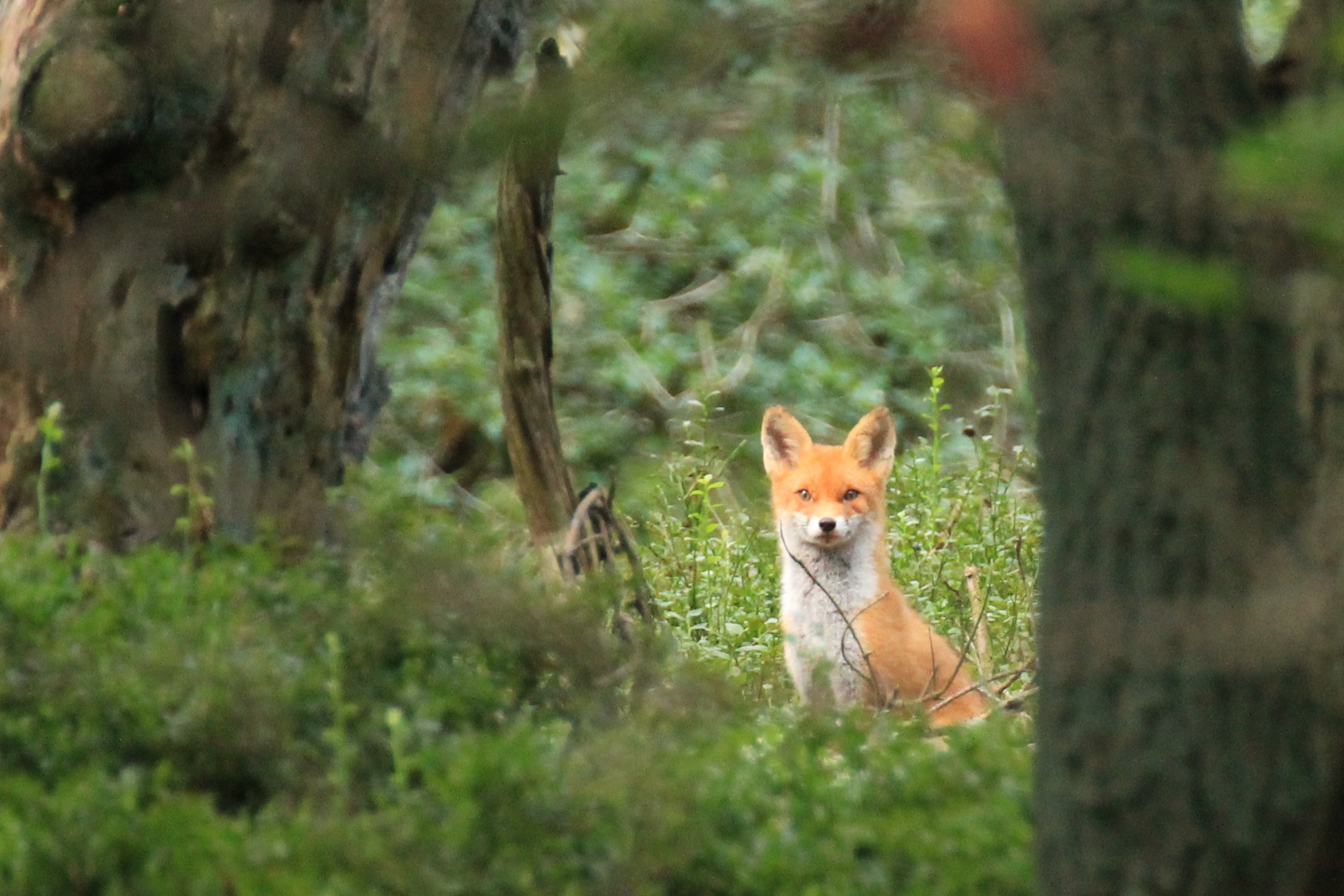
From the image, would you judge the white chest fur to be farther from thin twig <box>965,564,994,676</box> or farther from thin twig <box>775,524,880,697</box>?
thin twig <box>965,564,994,676</box>

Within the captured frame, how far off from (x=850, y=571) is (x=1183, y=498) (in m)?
4.23

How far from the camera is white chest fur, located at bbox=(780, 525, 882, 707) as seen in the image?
600 centimetres

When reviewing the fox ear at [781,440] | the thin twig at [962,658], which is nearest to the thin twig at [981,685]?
the thin twig at [962,658]

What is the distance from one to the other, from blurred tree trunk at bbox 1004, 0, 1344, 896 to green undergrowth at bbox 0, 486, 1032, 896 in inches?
16.1

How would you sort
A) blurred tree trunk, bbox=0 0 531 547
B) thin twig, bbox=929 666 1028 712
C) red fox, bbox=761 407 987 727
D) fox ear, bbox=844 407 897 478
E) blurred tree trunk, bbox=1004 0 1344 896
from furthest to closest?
fox ear, bbox=844 407 897 478
red fox, bbox=761 407 987 727
thin twig, bbox=929 666 1028 712
blurred tree trunk, bbox=0 0 531 547
blurred tree trunk, bbox=1004 0 1344 896

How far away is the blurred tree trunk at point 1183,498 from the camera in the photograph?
2.31 m

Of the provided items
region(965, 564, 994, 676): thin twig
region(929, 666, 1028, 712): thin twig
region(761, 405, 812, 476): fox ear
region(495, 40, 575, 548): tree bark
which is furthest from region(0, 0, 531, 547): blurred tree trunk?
region(761, 405, 812, 476): fox ear

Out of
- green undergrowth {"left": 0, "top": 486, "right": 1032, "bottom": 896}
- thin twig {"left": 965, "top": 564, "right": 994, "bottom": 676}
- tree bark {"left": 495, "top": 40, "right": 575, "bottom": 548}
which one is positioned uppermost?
tree bark {"left": 495, "top": 40, "right": 575, "bottom": 548}

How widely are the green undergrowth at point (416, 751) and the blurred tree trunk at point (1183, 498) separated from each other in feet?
1.34

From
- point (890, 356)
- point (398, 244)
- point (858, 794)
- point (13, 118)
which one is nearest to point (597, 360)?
point (890, 356)

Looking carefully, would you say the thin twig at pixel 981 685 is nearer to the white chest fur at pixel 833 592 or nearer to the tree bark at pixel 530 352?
the white chest fur at pixel 833 592

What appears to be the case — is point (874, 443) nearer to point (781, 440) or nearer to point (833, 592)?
point (781, 440)

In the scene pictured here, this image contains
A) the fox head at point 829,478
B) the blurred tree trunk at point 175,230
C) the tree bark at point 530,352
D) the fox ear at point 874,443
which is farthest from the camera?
the fox ear at point 874,443

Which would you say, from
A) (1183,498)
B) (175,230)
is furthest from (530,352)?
(1183,498)
